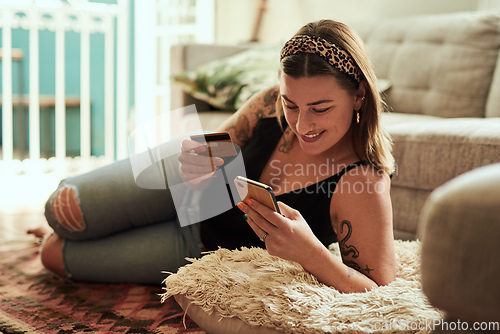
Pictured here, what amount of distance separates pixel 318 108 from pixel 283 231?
10.8 inches

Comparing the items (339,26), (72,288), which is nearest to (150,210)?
(72,288)

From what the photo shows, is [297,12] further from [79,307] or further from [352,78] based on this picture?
[79,307]

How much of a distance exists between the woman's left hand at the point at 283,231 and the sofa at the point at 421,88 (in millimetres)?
681

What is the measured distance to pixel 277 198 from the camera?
113cm

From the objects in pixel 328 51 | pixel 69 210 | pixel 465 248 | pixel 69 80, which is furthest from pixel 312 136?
pixel 69 80

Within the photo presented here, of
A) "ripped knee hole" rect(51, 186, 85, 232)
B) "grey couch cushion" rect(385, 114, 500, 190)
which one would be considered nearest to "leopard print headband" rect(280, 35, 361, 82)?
"grey couch cushion" rect(385, 114, 500, 190)

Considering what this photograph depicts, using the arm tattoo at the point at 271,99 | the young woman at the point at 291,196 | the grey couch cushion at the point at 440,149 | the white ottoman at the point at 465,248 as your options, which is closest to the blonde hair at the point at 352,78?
the young woman at the point at 291,196

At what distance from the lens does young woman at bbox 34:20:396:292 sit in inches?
37.7

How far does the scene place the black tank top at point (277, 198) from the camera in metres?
1.08

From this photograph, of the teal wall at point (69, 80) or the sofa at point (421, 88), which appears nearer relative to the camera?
the sofa at point (421, 88)

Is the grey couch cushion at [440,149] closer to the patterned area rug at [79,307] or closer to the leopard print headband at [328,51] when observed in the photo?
the leopard print headband at [328,51]

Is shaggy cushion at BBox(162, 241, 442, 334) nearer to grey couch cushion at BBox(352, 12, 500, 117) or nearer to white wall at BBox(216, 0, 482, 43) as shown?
grey couch cushion at BBox(352, 12, 500, 117)

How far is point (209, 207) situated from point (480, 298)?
0.85 meters

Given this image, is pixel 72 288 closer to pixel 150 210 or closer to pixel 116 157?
pixel 150 210
